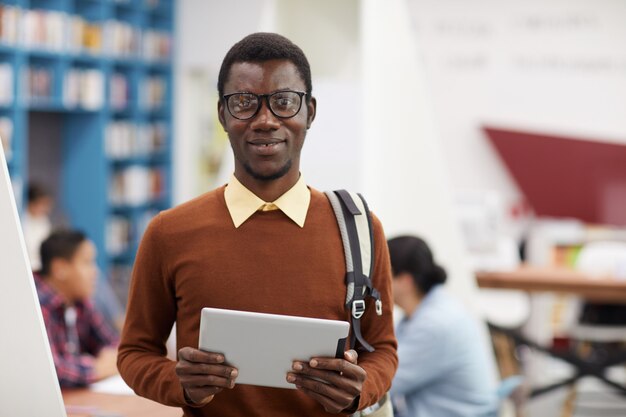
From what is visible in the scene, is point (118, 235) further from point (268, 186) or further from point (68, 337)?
point (268, 186)

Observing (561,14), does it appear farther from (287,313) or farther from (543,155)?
(287,313)

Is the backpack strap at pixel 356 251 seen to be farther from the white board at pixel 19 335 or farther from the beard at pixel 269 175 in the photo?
the white board at pixel 19 335

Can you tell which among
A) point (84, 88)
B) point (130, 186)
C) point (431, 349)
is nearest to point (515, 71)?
point (130, 186)

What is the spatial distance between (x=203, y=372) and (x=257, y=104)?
468 millimetres

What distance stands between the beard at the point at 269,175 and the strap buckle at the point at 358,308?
0.26 m

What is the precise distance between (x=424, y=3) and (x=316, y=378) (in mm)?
7732

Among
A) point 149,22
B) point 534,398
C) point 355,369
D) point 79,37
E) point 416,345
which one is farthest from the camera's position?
point 149,22

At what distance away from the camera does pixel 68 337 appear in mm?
3486

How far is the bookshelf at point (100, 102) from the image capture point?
6886 mm

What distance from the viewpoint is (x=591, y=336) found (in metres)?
6.14

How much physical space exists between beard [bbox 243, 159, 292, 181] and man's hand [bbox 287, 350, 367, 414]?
0.34m

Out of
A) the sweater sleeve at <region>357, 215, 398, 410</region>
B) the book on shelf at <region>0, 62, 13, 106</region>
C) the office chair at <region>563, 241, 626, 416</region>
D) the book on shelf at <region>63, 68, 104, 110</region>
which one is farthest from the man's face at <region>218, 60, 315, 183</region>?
the book on shelf at <region>63, 68, 104, 110</region>

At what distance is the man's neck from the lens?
5.63 feet

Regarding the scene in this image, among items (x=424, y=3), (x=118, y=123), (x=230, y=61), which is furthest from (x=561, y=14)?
(x=230, y=61)
